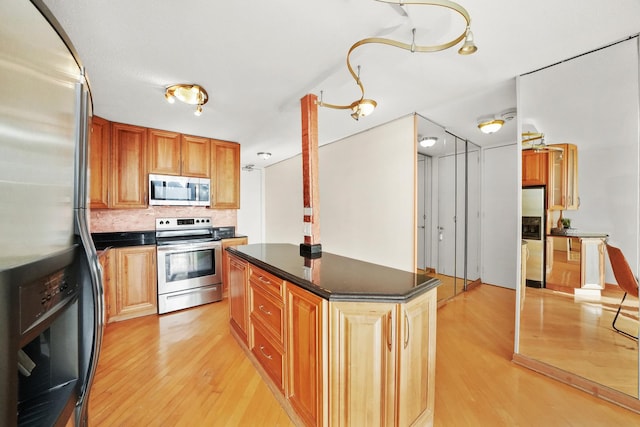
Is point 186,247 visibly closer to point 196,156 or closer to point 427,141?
point 196,156

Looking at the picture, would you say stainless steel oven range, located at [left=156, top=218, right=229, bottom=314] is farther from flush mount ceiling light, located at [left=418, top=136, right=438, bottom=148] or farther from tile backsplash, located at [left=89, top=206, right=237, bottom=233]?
flush mount ceiling light, located at [left=418, top=136, right=438, bottom=148]

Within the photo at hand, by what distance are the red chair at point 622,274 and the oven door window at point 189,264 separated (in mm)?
4062

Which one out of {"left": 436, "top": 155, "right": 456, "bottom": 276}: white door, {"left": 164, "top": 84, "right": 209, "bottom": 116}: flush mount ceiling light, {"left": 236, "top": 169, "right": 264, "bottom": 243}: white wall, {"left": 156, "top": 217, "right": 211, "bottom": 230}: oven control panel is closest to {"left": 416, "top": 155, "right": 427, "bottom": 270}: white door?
{"left": 436, "top": 155, "right": 456, "bottom": 276}: white door

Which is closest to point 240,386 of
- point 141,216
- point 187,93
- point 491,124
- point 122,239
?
point 122,239

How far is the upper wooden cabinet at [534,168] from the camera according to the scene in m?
2.02

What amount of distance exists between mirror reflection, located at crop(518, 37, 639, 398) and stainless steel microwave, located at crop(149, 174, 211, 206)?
3.82 m

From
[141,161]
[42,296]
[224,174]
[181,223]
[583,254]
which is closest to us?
[42,296]

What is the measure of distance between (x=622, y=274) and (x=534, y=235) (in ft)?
1.74

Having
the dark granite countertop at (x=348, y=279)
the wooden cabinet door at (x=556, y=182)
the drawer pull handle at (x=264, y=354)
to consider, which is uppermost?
the wooden cabinet door at (x=556, y=182)

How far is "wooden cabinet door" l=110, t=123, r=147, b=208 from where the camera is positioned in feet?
10.2

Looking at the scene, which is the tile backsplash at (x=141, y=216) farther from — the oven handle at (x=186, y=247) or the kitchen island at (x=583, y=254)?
the kitchen island at (x=583, y=254)

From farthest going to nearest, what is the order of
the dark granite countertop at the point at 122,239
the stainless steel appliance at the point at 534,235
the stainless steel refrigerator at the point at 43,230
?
the dark granite countertop at the point at 122,239 → the stainless steel appliance at the point at 534,235 → the stainless steel refrigerator at the point at 43,230

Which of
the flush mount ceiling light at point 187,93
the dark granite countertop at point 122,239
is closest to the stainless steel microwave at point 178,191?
the dark granite countertop at point 122,239

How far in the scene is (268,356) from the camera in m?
1.84
